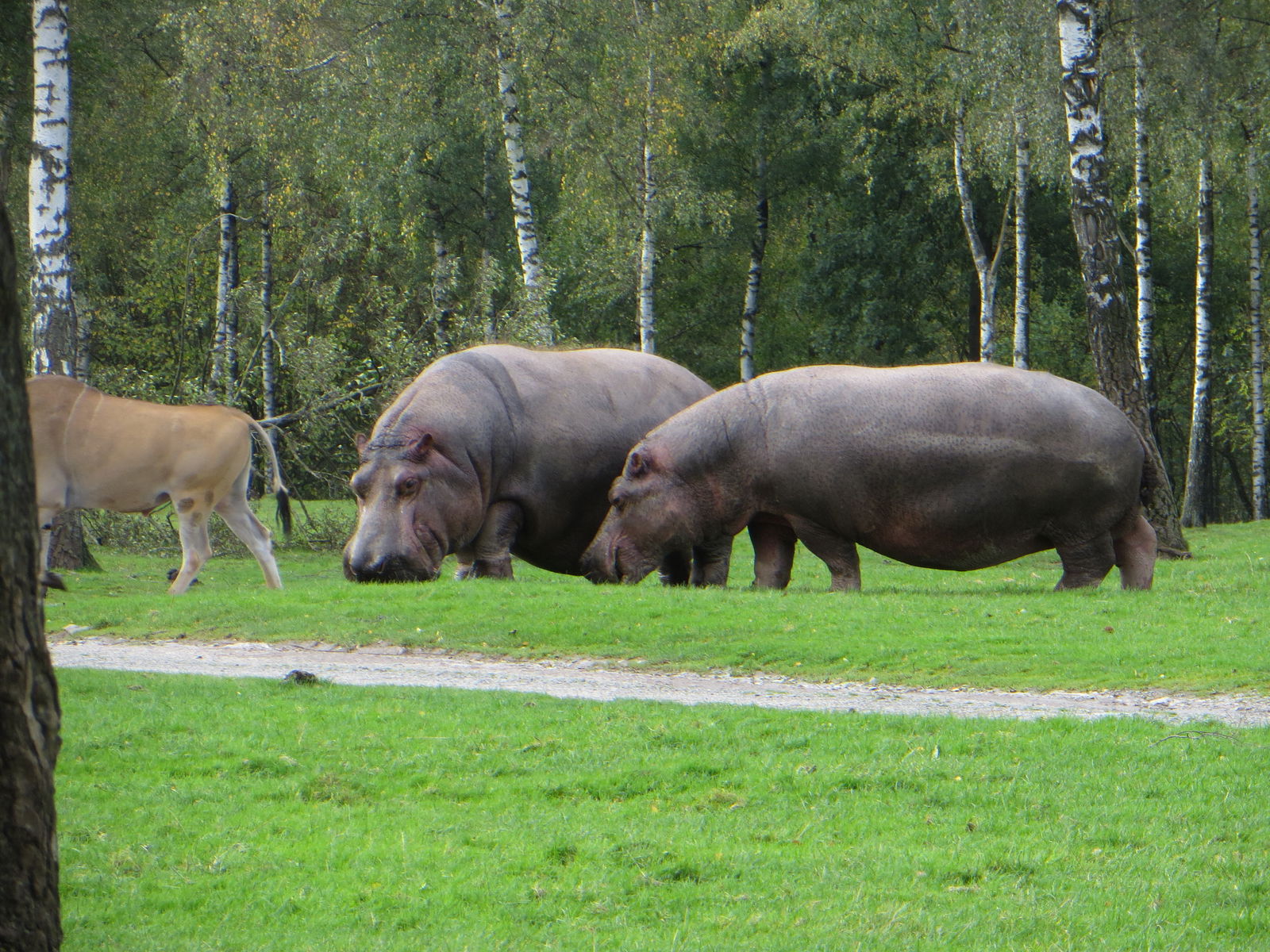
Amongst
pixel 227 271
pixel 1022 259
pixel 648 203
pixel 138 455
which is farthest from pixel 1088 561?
pixel 227 271

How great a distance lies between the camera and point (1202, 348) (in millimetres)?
29516

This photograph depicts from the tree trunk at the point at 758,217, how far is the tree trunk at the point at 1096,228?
19.0 meters

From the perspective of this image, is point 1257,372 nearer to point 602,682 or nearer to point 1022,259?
point 1022,259

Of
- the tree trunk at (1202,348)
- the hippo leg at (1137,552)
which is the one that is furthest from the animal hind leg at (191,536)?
the tree trunk at (1202,348)

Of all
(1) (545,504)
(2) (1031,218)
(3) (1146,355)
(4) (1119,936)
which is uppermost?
(2) (1031,218)

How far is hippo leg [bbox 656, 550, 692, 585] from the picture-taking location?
1445 centimetres

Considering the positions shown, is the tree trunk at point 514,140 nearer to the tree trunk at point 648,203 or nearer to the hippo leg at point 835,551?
the tree trunk at point 648,203

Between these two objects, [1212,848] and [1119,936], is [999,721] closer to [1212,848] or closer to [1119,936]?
[1212,848]

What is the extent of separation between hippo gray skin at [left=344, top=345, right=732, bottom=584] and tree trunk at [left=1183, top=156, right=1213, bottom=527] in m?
17.3

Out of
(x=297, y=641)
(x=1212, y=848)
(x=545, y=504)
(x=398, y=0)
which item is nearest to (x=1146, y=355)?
(x=398, y=0)

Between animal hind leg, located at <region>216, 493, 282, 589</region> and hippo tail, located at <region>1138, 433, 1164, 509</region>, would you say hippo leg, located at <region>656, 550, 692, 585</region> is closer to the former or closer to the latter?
animal hind leg, located at <region>216, 493, 282, 589</region>

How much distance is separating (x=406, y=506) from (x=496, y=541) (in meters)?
1.15

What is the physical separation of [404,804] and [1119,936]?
2.81 meters

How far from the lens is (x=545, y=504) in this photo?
14125 millimetres
